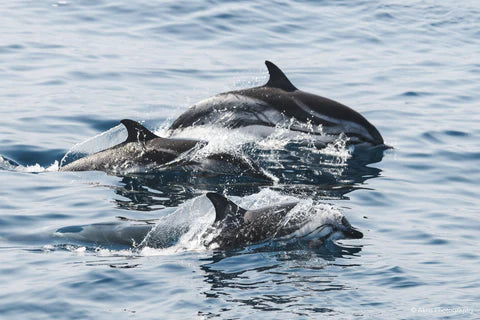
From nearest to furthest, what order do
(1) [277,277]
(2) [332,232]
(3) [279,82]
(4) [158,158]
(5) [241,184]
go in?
(1) [277,277]
(2) [332,232]
(5) [241,184]
(4) [158,158]
(3) [279,82]

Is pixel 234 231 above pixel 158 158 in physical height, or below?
below

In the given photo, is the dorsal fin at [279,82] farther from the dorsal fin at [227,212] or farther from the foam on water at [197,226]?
the dorsal fin at [227,212]

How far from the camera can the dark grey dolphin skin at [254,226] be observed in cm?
1099

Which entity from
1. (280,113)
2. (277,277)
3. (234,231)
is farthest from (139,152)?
(277,277)

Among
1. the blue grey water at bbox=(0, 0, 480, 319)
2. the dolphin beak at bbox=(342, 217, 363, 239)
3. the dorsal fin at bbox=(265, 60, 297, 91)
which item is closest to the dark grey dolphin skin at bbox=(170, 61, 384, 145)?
the dorsal fin at bbox=(265, 60, 297, 91)

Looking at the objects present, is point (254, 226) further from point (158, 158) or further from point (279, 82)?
point (279, 82)

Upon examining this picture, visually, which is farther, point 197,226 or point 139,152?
point 139,152

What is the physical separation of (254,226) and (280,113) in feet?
18.1

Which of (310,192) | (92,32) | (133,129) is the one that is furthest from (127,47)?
(310,192)

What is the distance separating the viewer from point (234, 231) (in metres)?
11.0

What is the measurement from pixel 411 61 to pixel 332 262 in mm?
13751

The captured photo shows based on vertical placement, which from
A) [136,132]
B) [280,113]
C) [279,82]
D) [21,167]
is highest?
[279,82]

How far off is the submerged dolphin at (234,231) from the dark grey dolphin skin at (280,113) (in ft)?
16.2

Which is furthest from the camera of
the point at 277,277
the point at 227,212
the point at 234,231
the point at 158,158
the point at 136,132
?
the point at 158,158
